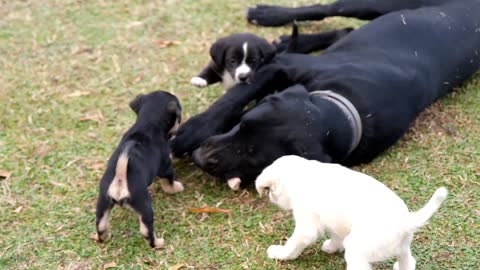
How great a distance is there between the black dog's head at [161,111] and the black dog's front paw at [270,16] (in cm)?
236

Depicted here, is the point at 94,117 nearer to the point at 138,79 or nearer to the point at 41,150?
the point at 41,150

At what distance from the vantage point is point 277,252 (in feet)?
11.8

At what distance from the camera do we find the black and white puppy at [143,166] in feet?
11.7

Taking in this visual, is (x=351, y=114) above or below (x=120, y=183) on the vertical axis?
below

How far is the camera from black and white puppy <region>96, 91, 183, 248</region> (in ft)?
11.7

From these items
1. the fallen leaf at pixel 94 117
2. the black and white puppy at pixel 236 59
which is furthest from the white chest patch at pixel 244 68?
the fallen leaf at pixel 94 117

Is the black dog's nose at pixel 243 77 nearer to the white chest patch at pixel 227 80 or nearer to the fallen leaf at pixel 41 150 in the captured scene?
the white chest patch at pixel 227 80

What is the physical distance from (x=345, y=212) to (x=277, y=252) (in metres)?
0.57

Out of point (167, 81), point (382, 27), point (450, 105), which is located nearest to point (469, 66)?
point (450, 105)

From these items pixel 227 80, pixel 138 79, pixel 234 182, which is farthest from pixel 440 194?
pixel 138 79

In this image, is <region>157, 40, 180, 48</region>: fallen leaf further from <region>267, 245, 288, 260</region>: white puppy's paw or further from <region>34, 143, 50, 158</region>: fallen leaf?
<region>267, 245, 288, 260</region>: white puppy's paw

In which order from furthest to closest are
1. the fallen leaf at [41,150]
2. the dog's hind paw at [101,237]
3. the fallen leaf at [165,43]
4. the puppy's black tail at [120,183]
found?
the fallen leaf at [165,43], the fallen leaf at [41,150], the dog's hind paw at [101,237], the puppy's black tail at [120,183]

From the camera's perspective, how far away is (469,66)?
16.8ft

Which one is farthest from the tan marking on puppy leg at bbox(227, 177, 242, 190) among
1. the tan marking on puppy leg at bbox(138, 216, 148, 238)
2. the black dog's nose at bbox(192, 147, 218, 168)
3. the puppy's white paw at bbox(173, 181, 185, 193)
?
the tan marking on puppy leg at bbox(138, 216, 148, 238)
